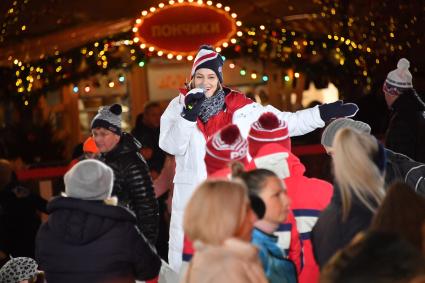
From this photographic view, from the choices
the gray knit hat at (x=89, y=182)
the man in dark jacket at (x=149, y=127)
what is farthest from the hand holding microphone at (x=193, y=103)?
the man in dark jacket at (x=149, y=127)

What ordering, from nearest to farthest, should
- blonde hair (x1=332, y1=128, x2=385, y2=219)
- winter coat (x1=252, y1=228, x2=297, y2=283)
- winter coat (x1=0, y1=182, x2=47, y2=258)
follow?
blonde hair (x1=332, y1=128, x2=385, y2=219) → winter coat (x1=252, y1=228, x2=297, y2=283) → winter coat (x1=0, y1=182, x2=47, y2=258)

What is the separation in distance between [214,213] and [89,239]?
1415 millimetres

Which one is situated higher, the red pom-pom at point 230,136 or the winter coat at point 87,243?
the red pom-pom at point 230,136

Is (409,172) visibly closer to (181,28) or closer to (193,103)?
(193,103)

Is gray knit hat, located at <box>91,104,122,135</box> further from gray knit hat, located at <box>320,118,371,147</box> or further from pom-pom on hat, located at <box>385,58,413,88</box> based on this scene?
pom-pom on hat, located at <box>385,58,413,88</box>

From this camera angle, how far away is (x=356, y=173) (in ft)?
14.5

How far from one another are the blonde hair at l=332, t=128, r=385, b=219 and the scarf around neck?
1.75 metres

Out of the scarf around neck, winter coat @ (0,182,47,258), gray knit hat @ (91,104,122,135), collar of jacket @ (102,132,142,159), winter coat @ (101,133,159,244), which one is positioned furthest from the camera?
winter coat @ (0,182,47,258)

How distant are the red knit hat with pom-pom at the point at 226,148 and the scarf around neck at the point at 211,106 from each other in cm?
76

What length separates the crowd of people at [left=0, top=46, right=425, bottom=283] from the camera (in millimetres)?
3820

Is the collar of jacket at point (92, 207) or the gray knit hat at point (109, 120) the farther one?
the gray knit hat at point (109, 120)

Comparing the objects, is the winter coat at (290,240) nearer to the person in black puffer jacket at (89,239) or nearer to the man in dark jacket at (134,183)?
the person in black puffer jacket at (89,239)

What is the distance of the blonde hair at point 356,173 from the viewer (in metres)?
4.43

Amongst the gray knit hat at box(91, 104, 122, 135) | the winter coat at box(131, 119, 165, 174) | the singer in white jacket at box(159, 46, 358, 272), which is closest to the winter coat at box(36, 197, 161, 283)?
the singer in white jacket at box(159, 46, 358, 272)
